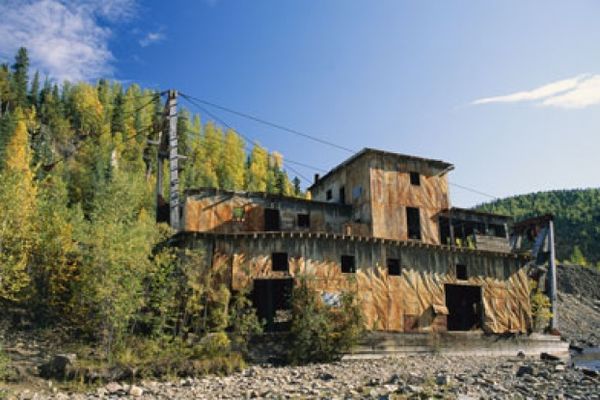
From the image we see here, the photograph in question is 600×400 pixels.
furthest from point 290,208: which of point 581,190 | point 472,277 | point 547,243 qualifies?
point 581,190

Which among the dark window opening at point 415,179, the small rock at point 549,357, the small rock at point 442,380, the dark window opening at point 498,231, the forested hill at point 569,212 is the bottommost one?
the small rock at point 549,357

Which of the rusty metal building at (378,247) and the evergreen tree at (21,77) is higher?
the evergreen tree at (21,77)

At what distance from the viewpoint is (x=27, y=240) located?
29.1m

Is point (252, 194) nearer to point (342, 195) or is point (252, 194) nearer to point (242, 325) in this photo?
point (342, 195)

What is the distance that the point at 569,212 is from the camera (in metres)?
141

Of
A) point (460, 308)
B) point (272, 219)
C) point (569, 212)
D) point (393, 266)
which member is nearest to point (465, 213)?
point (460, 308)

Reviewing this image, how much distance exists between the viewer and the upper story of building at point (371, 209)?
31250 millimetres

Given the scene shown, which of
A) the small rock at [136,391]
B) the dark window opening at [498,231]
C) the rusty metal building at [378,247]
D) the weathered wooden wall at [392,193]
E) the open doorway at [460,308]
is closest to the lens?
the small rock at [136,391]

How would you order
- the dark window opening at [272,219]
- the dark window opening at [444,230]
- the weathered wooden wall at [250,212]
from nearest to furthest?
1. the weathered wooden wall at [250,212]
2. the dark window opening at [272,219]
3. the dark window opening at [444,230]

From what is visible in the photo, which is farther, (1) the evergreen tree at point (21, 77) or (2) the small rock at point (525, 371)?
(1) the evergreen tree at point (21, 77)

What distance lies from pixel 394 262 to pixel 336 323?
6.93 metres

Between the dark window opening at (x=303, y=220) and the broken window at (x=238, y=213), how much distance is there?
3.95 metres

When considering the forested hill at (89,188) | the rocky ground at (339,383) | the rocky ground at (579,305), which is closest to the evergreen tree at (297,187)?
the forested hill at (89,188)

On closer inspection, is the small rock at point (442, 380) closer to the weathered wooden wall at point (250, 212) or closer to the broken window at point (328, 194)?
the weathered wooden wall at point (250, 212)
